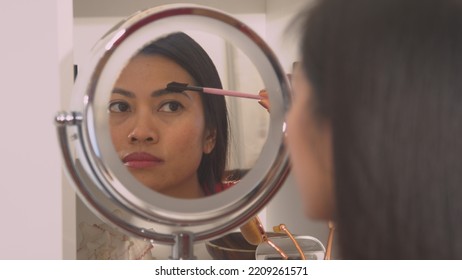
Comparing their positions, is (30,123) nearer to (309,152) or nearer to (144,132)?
(144,132)

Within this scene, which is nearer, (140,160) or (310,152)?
(310,152)

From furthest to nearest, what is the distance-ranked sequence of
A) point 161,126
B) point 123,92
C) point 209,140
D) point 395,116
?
point 209,140 < point 161,126 < point 123,92 < point 395,116

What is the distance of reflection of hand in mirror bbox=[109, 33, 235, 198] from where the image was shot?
50 centimetres

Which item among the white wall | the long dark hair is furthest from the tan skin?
the white wall

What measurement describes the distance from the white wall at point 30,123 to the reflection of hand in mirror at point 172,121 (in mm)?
136

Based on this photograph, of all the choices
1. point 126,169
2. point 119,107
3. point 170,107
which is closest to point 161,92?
point 170,107

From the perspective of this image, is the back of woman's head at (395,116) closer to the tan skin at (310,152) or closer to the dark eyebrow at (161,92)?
the tan skin at (310,152)

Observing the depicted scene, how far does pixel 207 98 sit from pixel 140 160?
19 centimetres

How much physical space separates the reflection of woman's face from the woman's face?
11 cm

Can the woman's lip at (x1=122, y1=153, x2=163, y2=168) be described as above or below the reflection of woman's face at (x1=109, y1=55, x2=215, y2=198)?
below

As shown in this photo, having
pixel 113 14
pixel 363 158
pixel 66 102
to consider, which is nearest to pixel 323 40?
pixel 363 158

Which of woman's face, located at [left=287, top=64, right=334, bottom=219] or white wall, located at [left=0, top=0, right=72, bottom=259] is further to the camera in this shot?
white wall, located at [left=0, top=0, right=72, bottom=259]

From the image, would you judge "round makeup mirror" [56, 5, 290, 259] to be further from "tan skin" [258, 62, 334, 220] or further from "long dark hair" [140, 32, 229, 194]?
"long dark hair" [140, 32, 229, 194]

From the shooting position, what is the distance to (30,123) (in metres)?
0.69
